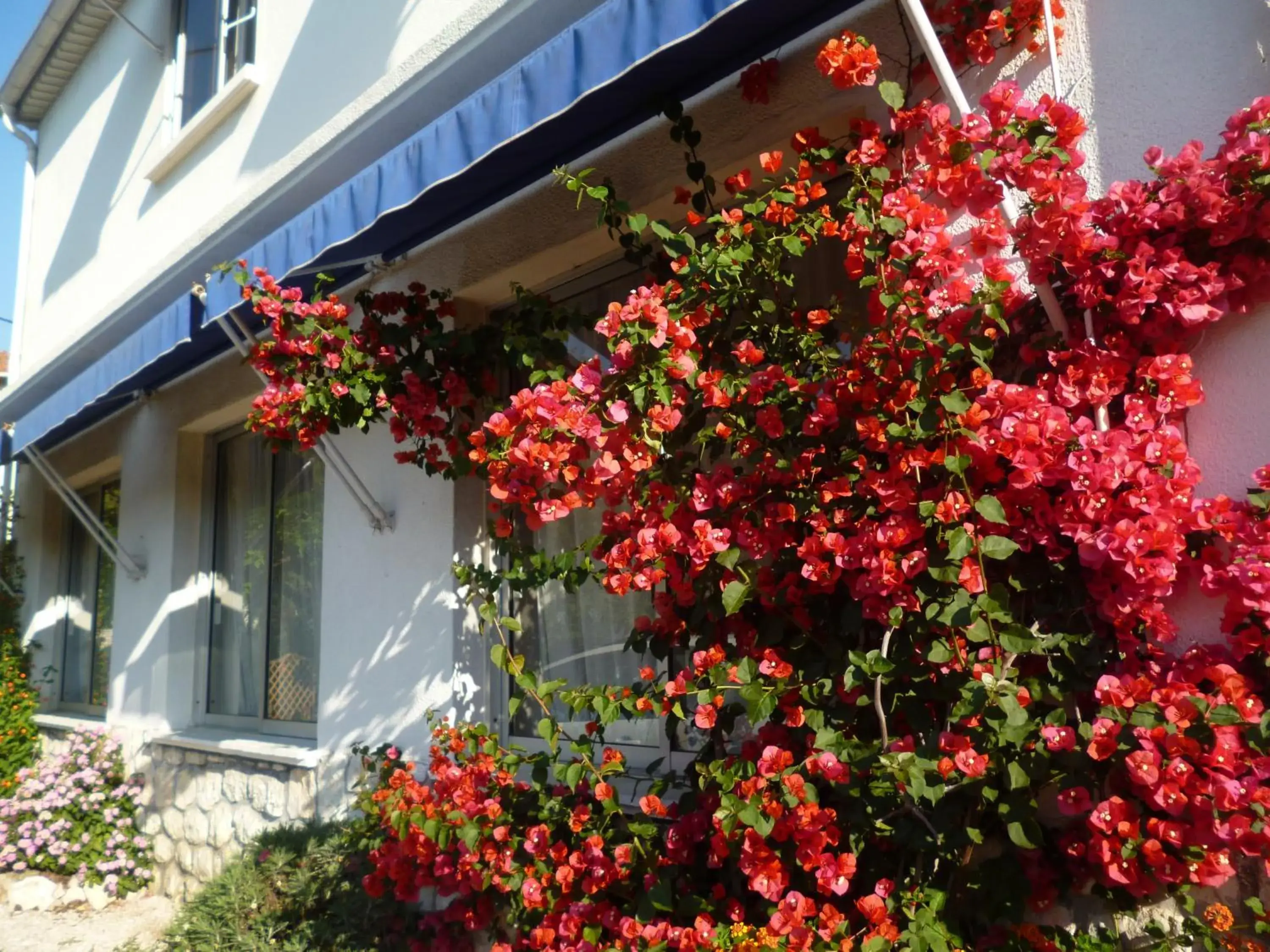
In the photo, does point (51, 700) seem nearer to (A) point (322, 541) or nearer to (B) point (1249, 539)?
(A) point (322, 541)

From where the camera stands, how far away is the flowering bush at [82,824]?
616cm

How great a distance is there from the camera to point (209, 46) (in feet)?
23.3

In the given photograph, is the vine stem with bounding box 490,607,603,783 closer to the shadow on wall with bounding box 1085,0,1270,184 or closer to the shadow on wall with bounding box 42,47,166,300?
the shadow on wall with bounding box 1085,0,1270,184

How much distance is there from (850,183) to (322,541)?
3.43 meters

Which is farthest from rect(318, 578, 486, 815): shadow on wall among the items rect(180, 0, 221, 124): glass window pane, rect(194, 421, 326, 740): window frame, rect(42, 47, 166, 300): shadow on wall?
rect(42, 47, 166, 300): shadow on wall

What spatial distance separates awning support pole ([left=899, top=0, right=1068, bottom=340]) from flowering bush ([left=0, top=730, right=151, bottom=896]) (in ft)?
19.9

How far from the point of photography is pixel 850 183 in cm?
323

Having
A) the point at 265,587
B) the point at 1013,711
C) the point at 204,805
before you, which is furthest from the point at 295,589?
the point at 1013,711

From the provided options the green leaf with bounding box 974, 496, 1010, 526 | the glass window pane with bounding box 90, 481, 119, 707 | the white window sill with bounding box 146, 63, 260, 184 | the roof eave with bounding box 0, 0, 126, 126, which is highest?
the roof eave with bounding box 0, 0, 126, 126

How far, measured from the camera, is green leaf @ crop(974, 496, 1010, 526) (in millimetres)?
2207

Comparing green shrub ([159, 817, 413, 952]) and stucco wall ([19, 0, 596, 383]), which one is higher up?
stucco wall ([19, 0, 596, 383])

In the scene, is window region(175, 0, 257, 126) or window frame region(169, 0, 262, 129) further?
window region(175, 0, 257, 126)

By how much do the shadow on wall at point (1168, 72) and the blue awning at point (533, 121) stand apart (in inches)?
28.0

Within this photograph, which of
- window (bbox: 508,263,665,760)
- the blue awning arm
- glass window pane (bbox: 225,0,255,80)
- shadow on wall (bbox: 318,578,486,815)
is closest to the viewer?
the blue awning arm
